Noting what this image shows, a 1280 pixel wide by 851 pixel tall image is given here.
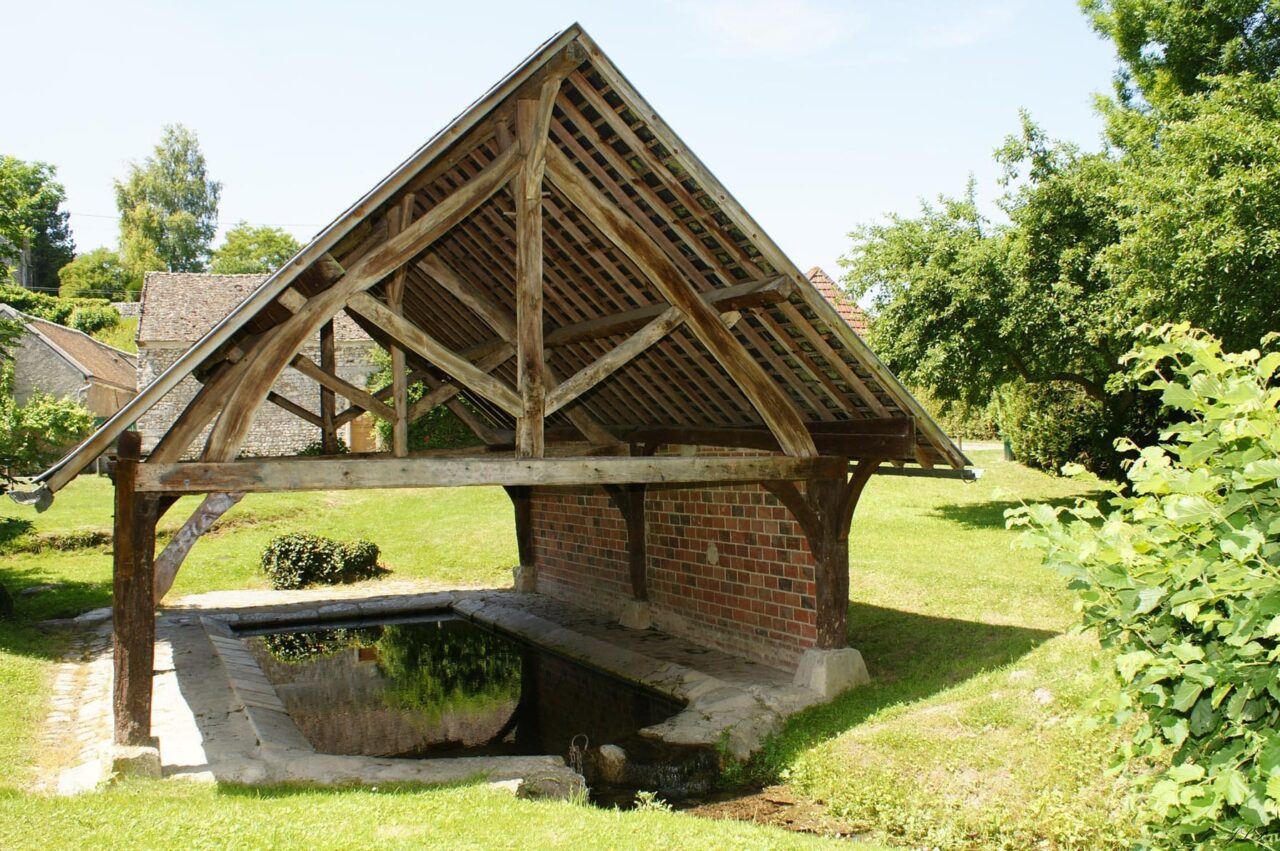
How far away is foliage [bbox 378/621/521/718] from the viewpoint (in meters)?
9.72

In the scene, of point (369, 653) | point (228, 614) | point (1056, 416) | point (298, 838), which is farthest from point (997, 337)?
point (298, 838)

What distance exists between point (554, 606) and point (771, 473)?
5887mm

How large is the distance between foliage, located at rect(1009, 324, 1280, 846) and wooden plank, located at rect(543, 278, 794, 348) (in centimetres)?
407

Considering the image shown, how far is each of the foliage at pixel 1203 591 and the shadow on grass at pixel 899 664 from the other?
447cm

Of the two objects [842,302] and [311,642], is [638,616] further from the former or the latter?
[842,302]

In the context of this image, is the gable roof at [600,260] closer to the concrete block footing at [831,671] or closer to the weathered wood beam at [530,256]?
the weathered wood beam at [530,256]

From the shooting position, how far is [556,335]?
9297 millimetres

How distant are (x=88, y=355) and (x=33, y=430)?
23.7 meters

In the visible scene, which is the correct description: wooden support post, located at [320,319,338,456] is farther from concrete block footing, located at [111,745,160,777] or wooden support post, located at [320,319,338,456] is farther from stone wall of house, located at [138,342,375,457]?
stone wall of house, located at [138,342,375,457]

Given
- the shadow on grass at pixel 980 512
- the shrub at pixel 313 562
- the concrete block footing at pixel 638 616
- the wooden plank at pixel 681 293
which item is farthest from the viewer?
the shadow on grass at pixel 980 512

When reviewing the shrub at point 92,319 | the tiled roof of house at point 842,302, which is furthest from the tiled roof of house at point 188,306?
the shrub at point 92,319

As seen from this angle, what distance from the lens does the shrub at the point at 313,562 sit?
49.1 feet

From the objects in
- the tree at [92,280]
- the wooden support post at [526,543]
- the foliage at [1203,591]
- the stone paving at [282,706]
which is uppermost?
the tree at [92,280]

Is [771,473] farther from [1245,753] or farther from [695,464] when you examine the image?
[1245,753]
